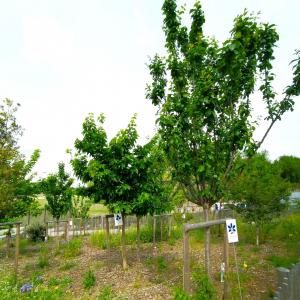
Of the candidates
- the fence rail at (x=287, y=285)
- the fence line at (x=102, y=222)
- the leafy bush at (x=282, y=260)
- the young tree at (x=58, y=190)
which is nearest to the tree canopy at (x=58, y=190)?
the young tree at (x=58, y=190)

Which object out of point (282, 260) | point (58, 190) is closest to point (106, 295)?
point (282, 260)

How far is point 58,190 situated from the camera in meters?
16.7

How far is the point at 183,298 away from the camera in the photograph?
5691 millimetres

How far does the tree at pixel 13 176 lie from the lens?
37.2 feet

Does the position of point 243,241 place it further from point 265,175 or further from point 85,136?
point 85,136

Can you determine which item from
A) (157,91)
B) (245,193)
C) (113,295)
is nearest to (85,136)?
(157,91)

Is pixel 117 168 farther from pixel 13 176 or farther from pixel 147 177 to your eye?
pixel 13 176

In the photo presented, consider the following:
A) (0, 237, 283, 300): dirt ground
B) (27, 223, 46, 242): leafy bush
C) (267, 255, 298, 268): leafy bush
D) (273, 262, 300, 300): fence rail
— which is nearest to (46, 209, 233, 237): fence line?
(27, 223, 46, 242): leafy bush

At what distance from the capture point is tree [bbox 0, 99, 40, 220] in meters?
11.4

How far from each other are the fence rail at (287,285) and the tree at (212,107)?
4.92 ft

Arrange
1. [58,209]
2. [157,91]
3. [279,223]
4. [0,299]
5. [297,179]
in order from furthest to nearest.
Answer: [297,179] < [58,209] < [279,223] < [157,91] < [0,299]

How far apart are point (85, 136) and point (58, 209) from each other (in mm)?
9106

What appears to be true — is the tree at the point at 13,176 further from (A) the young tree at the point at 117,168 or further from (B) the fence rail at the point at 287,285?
(B) the fence rail at the point at 287,285

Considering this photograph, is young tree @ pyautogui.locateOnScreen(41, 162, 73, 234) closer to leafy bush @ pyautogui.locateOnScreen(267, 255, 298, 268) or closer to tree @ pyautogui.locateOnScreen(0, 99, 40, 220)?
tree @ pyautogui.locateOnScreen(0, 99, 40, 220)
